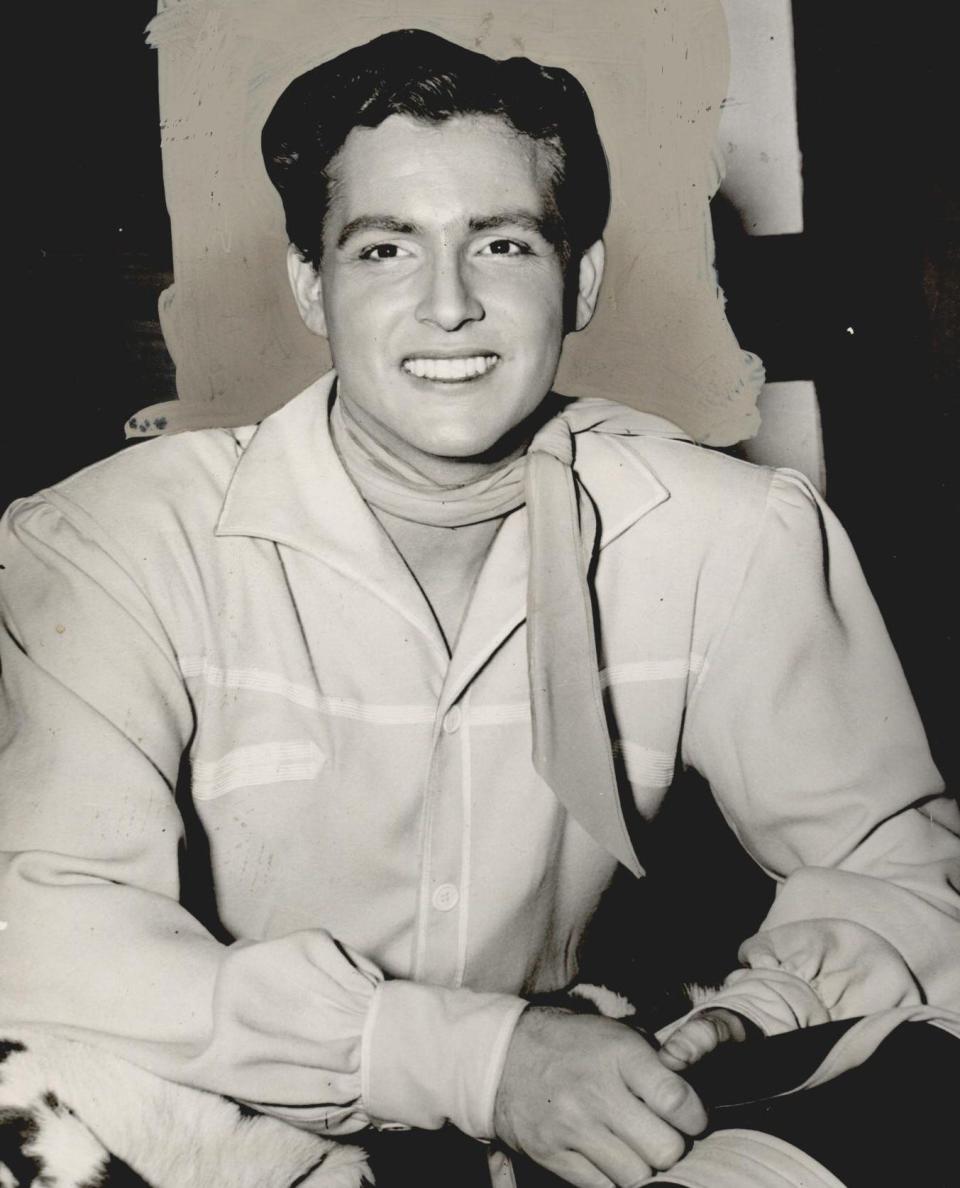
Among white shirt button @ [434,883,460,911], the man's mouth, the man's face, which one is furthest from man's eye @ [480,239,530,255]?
white shirt button @ [434,883,460,911]

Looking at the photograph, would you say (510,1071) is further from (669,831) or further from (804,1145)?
(669,831)

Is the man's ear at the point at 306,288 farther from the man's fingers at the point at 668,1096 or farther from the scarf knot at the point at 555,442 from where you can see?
the man's fingers at the point at 668,1096

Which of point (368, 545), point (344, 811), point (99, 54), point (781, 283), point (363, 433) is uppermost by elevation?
point (99, 54)

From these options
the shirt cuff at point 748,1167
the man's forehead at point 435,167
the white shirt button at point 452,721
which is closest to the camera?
the shirt cuff at point 748,1167

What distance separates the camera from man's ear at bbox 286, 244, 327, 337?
1155 millimetres

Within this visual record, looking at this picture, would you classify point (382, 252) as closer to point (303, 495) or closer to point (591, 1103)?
point (303, 495)

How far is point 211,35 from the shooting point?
1.08 m

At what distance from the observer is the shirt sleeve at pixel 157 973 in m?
0.90

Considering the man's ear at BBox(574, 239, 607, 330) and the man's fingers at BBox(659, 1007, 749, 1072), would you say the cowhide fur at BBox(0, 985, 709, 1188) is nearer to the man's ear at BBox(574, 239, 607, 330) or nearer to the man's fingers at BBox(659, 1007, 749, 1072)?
the man's fingers at BBox(659, 1007, 749, 1072)

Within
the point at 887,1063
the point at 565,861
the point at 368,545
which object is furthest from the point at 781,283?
the point at 887,1063

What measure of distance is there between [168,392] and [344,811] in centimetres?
48

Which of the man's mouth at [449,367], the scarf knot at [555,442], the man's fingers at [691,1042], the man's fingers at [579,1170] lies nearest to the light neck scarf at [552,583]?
the scarf knot at [555,442]

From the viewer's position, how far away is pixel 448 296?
1.04 metres

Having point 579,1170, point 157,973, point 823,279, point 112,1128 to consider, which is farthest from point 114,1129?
point 823,279
